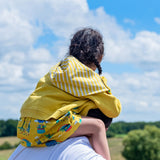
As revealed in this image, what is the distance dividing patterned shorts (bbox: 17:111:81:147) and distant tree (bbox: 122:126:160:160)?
196 ft

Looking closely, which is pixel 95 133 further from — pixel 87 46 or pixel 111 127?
pixel 111 127

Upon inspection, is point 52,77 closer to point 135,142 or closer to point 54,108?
point 54,108

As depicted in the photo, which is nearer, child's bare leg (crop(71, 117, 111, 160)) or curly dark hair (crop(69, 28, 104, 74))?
child's bare leg (crop(71, 117, 111, 160))

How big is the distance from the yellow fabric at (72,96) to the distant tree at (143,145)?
2348 inches

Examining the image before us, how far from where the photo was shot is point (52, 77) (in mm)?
2594

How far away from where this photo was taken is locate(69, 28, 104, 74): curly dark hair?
2.74 meters

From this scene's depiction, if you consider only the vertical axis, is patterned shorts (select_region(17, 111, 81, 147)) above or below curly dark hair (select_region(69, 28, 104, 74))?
below

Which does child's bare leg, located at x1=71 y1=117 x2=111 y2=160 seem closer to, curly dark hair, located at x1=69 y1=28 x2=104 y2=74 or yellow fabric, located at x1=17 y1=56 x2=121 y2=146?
yellow fabric, located at x1=17 y1=56 x2=121 y2=146


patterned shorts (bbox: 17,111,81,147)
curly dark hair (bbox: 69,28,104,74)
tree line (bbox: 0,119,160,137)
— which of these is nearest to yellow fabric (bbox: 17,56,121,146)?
patterned shorts (bbox: 17,111,81,147)

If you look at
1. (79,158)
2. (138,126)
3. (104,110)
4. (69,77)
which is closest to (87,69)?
(69,77)

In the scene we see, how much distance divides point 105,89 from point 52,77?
A: 17.0 inches

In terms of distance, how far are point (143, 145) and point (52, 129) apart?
6212 cm

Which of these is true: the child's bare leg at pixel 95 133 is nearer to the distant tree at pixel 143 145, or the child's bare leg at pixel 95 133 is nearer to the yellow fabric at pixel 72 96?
the yellow fabric at pixel 72 96

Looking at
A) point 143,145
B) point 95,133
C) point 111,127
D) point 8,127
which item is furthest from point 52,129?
point 143,145
